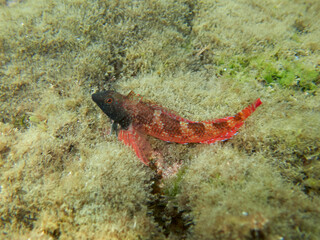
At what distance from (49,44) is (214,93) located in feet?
14.5

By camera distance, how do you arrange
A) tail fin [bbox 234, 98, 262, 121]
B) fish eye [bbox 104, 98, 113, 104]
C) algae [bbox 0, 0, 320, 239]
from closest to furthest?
algae [bbox 0, 0, 320, 239], tail fin [bbox 234, 98, 262, 121], fish eye [bbox 104, 98, 113, 104]

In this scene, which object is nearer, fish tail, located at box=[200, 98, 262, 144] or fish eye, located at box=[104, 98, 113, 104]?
fish tail, located at box=[200, 98, 262, 144]

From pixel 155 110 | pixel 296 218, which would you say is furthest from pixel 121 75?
pixel 296 218

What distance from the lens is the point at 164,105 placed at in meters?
3.71

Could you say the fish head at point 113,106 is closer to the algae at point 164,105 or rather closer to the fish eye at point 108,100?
the fish eye at point 108,100

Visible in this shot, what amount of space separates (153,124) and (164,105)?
654 millimetres

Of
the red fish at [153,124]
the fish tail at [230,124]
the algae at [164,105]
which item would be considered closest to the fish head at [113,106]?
the red fish at [153,124]

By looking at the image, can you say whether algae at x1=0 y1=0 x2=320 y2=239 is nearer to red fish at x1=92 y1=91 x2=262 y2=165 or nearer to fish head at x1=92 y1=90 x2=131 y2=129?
red fish at x1=92 y1=91 x2=262 y2=165

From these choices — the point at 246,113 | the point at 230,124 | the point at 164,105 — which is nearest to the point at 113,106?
the point at 164,105

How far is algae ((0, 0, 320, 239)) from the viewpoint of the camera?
236 centimetres

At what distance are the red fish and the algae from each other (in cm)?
19

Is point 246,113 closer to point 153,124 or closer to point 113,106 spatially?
point 153,124

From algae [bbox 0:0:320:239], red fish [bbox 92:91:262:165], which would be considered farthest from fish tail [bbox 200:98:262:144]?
algae [bbox 0:0:320:239]

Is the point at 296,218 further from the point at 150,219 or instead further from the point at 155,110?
the point at 155,110
